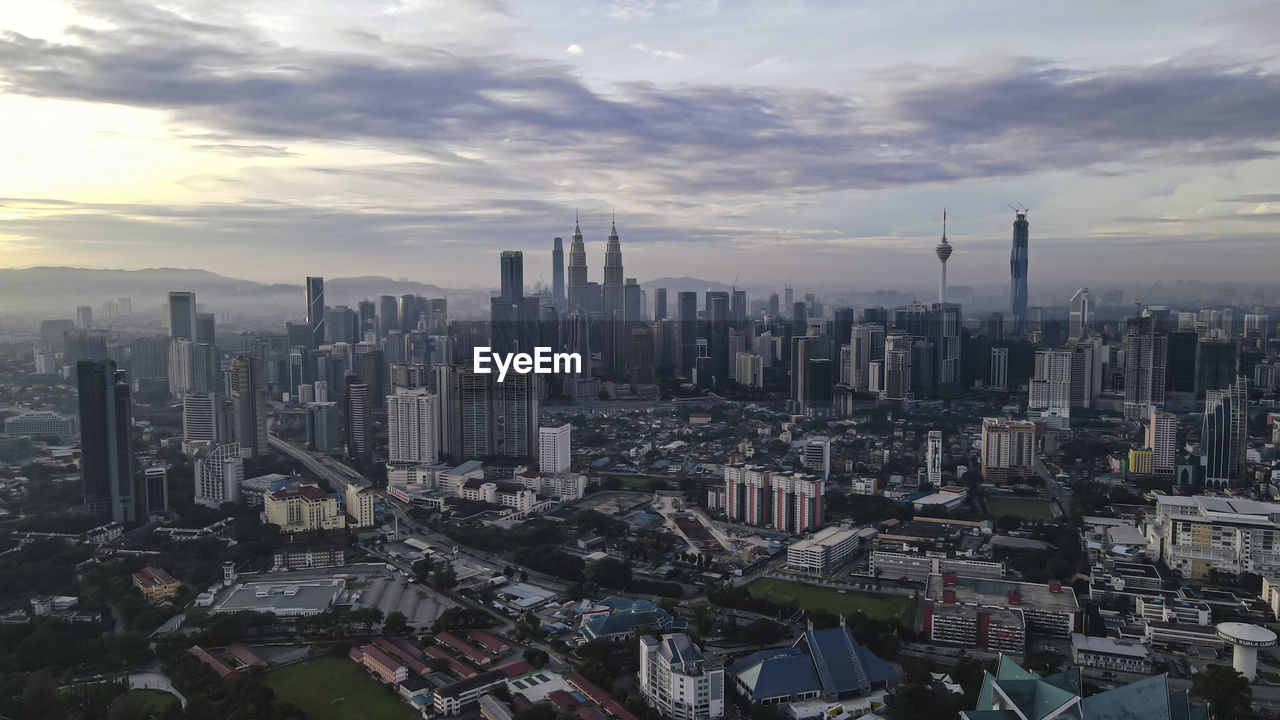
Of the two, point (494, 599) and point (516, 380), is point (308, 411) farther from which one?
point (494, 599)

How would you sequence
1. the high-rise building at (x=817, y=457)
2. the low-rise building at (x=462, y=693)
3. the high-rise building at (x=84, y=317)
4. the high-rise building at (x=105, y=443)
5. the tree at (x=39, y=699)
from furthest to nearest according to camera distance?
the high-rise building at (x=84, y=317) < the high-rise building at (x=817, y=457) < the high-rise building at (x=105, y=443) < the low-rise building at (x=462, y=693) < the tree at (x=39, y=699)

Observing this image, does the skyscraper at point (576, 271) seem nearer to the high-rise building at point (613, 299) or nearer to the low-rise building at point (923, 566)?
the high-rise building at point (613, 299)

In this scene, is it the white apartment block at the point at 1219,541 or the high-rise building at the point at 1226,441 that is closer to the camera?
the white apartment block at the point at 1219,541

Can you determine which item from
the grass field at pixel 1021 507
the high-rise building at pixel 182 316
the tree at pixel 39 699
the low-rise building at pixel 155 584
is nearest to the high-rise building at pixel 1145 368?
the grass field at pixel 1021 507

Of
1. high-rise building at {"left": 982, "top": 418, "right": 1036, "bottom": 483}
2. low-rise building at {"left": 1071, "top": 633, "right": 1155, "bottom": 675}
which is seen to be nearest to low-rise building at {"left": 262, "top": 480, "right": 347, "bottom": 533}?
low-rise building at {"left": 1071, "top": 633, "right": 1155, "bottom": 675}

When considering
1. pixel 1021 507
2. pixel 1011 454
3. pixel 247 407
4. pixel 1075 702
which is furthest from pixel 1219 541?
pixel 247 407

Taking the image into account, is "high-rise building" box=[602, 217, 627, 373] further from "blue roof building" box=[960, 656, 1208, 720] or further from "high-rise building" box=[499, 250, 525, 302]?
"blue roof building" box=[960, 656, 1208, 720]
